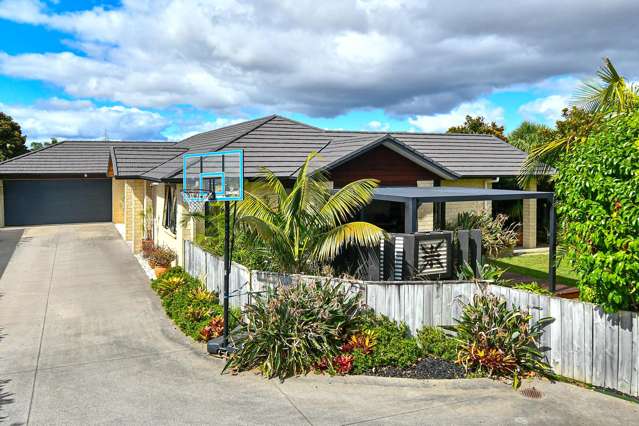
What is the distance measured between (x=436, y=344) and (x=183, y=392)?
405cm

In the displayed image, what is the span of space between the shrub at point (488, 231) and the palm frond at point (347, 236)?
7123 millimetres

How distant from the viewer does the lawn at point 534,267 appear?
14272 millimetres


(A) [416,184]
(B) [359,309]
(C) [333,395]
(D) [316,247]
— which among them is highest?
(A) [416,184]

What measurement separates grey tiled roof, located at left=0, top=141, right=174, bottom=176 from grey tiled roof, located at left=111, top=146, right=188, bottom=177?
8651 mm

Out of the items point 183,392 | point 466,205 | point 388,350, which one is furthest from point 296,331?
point 466,205

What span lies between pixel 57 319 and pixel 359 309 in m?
6.83

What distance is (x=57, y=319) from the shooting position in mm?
11398

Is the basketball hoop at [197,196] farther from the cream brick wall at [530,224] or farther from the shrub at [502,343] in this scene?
the cream brick wall at [530,224]

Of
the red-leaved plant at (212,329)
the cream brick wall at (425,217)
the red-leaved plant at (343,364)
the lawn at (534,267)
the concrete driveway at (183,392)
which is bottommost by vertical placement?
the concrete driveway at (183,392)

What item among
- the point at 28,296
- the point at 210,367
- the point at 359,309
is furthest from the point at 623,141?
the point at 28,296

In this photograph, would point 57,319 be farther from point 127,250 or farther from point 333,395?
point 127,250

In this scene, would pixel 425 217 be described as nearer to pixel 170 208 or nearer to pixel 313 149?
pixel 313 149

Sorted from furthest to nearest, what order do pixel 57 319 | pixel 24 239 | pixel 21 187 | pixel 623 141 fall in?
pixel 21 187 < pixel 24 239 < pixel 57 319 < pixel 623 141

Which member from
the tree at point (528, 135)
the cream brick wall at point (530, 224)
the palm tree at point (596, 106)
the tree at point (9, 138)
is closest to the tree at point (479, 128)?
the tree at point (528, 135)
